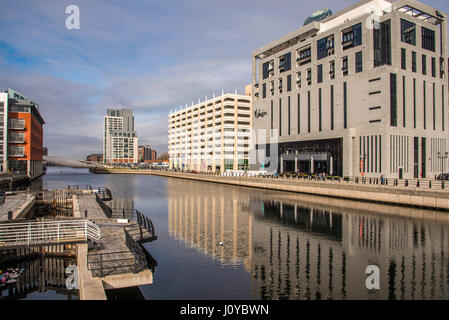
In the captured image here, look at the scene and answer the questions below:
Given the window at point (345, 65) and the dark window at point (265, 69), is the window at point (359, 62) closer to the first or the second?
the window at point (345, 65)

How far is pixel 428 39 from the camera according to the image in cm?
7100

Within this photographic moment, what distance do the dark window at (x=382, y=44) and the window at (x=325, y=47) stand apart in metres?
11.3

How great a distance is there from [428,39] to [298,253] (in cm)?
7163

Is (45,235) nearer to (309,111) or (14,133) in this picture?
(309,111)

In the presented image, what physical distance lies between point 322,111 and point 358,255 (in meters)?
59.3

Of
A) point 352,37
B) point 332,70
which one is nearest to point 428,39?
point 352,37

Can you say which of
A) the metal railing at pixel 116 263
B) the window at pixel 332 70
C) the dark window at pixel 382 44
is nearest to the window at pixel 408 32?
the dark window at pixel 382 44

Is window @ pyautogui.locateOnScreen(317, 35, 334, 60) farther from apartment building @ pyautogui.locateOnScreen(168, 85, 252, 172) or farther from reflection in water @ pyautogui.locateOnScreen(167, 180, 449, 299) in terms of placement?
apartment building @ pyautogui.locateOnScreen(168, 85, 252, 172)

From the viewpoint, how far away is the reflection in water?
17.0 m

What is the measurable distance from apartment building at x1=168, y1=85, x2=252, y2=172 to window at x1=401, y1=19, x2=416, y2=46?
66756mm

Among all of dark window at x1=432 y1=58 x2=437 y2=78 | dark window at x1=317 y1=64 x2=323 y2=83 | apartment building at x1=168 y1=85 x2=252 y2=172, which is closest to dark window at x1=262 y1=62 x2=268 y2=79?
dark window at x1=317 y1=64 x2=323 y2=83

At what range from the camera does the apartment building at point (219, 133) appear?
4948 inches

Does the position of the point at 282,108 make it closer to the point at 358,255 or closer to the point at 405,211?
the point at 405,211
